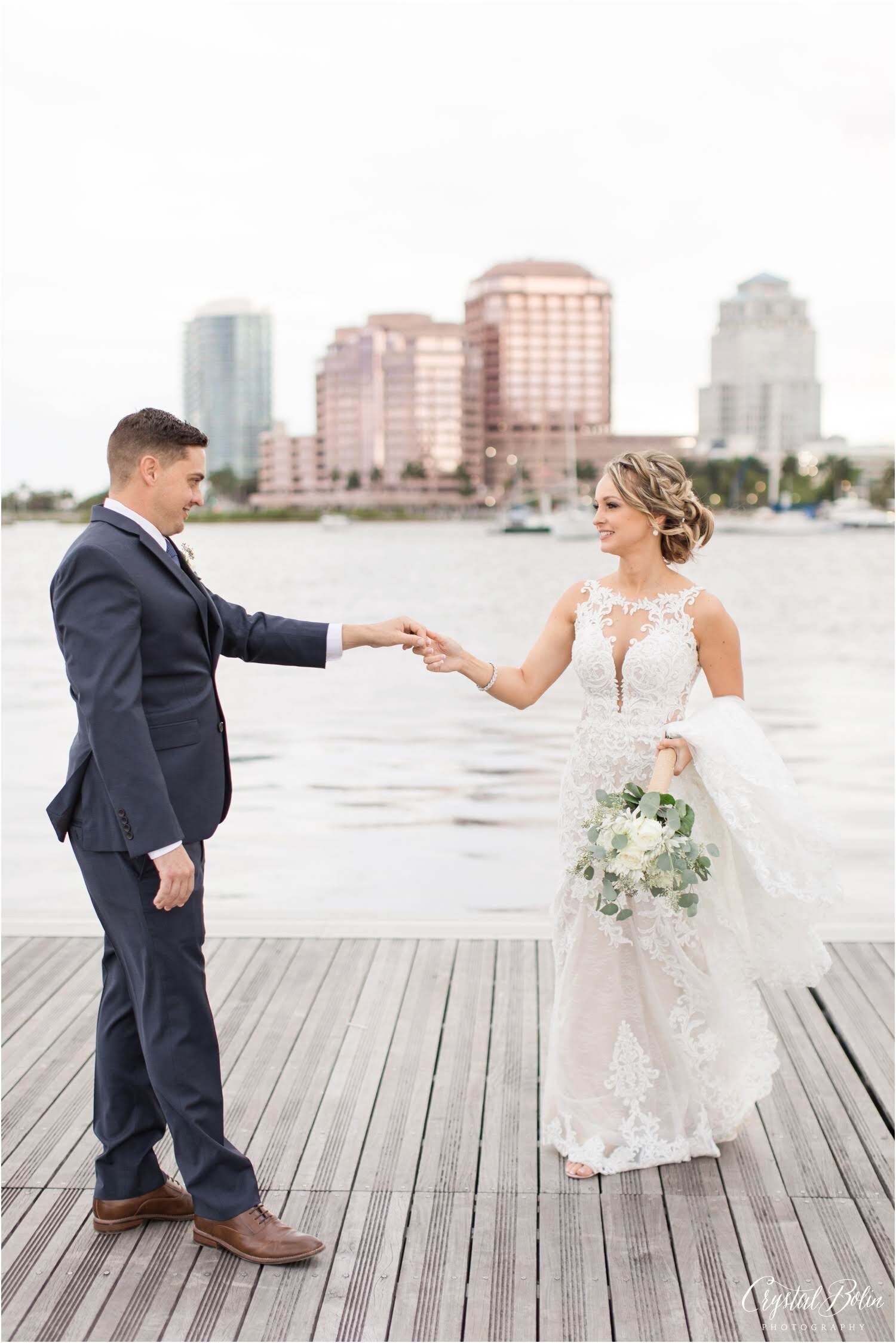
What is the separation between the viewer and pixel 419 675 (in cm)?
1450

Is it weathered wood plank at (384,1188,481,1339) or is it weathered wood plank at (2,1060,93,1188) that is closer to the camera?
weathered wood plank at (384,1188,481,1339)

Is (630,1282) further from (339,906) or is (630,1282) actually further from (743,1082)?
(339,906)

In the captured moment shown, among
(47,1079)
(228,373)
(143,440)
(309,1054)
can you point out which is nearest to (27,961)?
(47,1079)

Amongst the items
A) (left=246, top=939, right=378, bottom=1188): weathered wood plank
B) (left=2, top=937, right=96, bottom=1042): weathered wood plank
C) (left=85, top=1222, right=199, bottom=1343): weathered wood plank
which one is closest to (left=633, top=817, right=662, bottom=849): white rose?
(left=246, top=939, right=378, bottom=1188): weathered wood plank

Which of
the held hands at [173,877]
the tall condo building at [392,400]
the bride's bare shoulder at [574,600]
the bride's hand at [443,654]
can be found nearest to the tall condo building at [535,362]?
the tall condo building at [392,400]

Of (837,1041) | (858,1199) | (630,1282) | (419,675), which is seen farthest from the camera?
(419,675)

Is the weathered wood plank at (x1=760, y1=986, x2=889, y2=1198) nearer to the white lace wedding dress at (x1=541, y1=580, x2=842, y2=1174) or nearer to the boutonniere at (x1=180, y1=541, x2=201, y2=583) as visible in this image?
the white lace wedding dress at (x1=541, y1=580, x2=842, y2=1174)

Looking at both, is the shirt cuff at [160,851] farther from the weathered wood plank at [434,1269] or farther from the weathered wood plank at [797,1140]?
the weathered wood plank at [797,1140]

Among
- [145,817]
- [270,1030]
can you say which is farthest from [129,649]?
[270,1030]

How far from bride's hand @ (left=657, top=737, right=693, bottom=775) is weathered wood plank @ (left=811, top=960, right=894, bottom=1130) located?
3.49 feet

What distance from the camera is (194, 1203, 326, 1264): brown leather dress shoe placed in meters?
2.54

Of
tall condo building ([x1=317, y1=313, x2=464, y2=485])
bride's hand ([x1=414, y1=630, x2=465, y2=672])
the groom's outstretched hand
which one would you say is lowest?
bride's hand ([x1=414, y1=630, x2=465, y2=672])

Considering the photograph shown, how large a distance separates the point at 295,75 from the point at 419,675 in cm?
7168

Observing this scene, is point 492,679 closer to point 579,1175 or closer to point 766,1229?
point 579,1175
